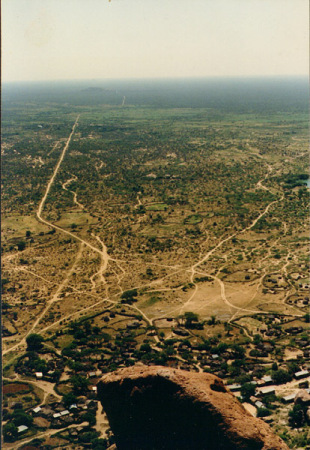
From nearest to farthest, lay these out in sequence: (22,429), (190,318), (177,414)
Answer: (177,414)
(22,429)
(190,318)

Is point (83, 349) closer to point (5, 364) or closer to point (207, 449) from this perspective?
point (5, 364)

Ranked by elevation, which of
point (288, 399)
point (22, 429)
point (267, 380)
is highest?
point (267, 380)

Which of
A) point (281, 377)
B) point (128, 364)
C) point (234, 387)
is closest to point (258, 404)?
point (234, 387)

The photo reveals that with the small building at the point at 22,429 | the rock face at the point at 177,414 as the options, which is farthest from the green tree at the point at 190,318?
the rock face at the point at 177,414

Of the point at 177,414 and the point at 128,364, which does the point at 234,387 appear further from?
the point at 177,414

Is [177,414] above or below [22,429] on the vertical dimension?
above

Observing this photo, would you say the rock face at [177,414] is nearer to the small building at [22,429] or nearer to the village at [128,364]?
the village at [128,364]

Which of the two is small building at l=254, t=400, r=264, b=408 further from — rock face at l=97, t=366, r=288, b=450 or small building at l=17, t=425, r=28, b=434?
small building at l=17, t=425, r=28, b=434

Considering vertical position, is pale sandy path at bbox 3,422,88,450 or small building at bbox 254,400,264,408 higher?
small building at bbox 254,400,264,408

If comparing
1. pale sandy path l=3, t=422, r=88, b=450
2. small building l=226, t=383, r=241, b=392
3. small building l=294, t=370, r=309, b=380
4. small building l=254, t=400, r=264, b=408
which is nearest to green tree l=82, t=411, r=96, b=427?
pale sandy path l=3, t=422, r=88, b=450
